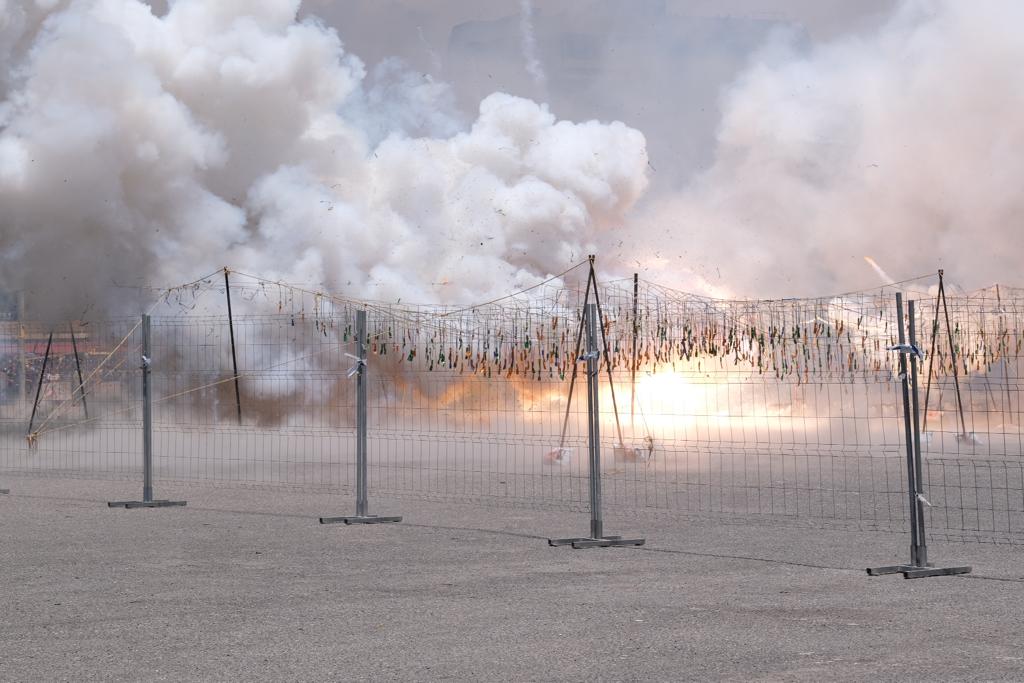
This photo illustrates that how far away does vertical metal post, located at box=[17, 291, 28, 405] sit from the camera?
3756cm

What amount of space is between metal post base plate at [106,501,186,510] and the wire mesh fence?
3.11m

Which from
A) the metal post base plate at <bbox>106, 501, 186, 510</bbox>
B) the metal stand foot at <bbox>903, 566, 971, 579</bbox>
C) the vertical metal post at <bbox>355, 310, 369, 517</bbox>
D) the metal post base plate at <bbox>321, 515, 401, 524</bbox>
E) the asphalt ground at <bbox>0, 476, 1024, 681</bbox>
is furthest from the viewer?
the metal post base plate at <bbox>106, 501, 186, 510</bbox>

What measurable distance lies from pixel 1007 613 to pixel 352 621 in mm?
4533

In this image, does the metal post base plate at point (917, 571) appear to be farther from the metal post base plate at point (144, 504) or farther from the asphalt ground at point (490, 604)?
the metal post base plate at point (144, 504)

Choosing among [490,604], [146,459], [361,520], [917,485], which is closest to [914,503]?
[917,485]

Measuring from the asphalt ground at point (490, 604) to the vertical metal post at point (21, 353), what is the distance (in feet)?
74.6

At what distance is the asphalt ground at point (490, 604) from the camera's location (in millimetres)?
8094

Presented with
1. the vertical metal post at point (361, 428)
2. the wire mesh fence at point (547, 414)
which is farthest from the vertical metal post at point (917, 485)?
the vertical metal post at point (361, 428)

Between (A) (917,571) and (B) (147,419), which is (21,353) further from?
(A) (917,571)

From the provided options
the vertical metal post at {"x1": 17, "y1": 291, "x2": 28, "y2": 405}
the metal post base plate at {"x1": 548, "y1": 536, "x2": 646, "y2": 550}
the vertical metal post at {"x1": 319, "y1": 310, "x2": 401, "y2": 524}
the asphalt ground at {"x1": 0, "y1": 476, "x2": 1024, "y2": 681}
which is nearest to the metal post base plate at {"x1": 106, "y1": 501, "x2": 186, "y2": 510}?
the asphalt ground at {"x1": 0, "y1": 476, "x2": 1024, "y2": 681}

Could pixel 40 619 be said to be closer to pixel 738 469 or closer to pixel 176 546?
pixel 176 546

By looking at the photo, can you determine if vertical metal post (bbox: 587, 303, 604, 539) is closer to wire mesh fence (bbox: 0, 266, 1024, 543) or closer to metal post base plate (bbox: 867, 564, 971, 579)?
wire mesh fence (bbox: 0, 266, 1024, 543)

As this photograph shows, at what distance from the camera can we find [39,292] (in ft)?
129

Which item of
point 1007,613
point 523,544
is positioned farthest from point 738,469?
point 1007,613
